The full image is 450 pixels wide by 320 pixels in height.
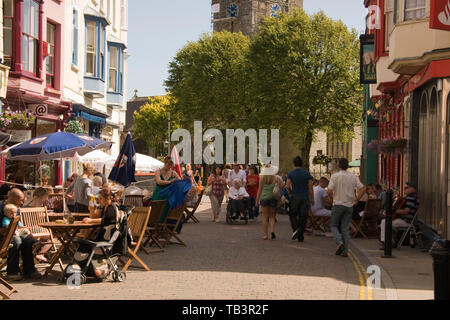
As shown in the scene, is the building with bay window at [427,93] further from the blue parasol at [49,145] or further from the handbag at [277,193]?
the blue parasol at [49,145]

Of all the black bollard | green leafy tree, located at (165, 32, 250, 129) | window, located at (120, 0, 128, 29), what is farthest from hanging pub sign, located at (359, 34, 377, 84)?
green leafy tree, located at (165, 32, 250, 129)

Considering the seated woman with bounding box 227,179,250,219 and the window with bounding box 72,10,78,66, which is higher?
the window with bounding box 72,10,78,66

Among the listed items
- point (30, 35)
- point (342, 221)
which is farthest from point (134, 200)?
point (30, 35)

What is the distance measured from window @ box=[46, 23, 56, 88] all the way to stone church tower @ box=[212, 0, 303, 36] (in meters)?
69.7

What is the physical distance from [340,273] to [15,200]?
5060 mm

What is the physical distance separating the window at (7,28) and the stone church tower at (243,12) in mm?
74456

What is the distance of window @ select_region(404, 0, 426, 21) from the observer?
1630cm

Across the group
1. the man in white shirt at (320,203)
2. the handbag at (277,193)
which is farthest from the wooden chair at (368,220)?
the handbag at (277,193)

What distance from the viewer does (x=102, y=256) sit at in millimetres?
9844

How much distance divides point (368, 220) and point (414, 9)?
5229 mm

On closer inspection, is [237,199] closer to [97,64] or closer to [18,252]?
[18,252]

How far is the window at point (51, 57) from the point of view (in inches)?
943

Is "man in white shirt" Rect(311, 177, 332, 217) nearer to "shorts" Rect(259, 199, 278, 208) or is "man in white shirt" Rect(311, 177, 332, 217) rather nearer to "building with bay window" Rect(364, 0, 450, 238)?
"shorts" Rect(259, 199, 278, 208)

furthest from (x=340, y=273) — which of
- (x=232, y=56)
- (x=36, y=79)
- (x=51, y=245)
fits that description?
(x=232, y=56)
